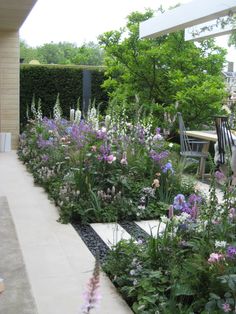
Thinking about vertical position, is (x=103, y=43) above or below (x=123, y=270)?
above

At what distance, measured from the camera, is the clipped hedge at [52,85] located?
1055 centimetres

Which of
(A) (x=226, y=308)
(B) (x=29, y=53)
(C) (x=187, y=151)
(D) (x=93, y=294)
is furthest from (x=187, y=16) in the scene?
(B) (x=29, y=53)

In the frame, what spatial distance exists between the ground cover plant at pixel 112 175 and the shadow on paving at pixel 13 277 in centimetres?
67

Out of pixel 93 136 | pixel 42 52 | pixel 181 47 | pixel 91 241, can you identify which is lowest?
pixel 91 241

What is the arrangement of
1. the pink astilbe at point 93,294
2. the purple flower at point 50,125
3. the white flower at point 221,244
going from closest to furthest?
the pink astilbe at point 93,294 < the white flower at point 221,244 < the purple flower at point 50,125

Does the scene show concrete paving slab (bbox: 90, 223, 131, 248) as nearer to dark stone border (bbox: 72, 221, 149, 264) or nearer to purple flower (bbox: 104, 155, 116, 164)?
dark stone border (bbox: 72, 221, 149, 264)

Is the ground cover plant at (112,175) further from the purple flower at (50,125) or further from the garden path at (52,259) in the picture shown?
the purple flower at (50,125)

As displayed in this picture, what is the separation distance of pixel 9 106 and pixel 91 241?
21.2 feet

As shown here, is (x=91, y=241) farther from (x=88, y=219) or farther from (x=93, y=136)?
(x=93, y=136)

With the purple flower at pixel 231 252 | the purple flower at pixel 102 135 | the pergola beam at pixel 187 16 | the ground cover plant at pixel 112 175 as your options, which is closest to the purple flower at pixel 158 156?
the ground cover plant at pixel 112 175

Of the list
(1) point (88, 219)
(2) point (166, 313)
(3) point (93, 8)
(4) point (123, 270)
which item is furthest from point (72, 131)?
(3) point (93, 8)

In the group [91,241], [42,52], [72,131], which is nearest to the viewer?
[91,241]

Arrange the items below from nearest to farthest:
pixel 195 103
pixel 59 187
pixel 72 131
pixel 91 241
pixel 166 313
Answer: pixel 166 313
pixel 91 241
pixel 59 187
pixel 72 131
pixel 195 103

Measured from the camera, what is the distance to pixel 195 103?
817cm
